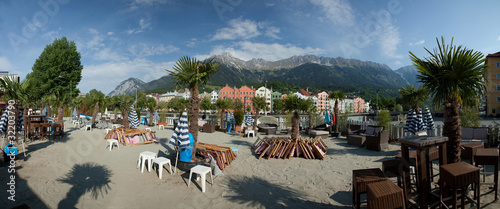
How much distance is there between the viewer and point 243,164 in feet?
26.1

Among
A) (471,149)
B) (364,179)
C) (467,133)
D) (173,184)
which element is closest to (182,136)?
(173,184)

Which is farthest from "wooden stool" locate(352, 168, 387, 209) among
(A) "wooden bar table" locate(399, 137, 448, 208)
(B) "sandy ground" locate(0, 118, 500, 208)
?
(B) "sandy ground" locate(0, 118, 500, 208)

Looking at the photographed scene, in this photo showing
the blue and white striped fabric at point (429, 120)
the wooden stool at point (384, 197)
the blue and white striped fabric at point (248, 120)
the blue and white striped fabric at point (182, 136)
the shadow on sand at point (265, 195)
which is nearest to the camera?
the wooden stool at point (384, 197)

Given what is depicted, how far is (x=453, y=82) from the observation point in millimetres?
4941

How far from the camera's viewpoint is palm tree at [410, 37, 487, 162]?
4764mm

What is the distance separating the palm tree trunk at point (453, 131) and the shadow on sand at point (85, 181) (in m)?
8.18

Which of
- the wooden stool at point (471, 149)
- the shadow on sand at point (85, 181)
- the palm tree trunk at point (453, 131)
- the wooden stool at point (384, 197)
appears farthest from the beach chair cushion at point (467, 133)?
the shadow on sand at point (85, 181)

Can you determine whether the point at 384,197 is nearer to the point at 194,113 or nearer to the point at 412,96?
the point at 194,113

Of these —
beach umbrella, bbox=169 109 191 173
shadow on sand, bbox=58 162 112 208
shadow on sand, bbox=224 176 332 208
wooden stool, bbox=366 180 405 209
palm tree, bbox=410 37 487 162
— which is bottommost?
shadow on sand, bbox=224 176 332 208

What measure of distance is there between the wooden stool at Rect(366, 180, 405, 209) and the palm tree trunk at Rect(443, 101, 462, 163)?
2.95m

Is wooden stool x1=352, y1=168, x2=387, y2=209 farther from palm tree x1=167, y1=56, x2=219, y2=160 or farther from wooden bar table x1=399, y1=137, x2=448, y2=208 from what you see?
palm tree x1=167, y1=56, x2=219, y2=160

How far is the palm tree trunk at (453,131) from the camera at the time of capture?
468cm

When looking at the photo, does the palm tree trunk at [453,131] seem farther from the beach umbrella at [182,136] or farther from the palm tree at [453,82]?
the beach umbrella at [182,136]

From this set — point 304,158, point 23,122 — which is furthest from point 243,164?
point 23,122
